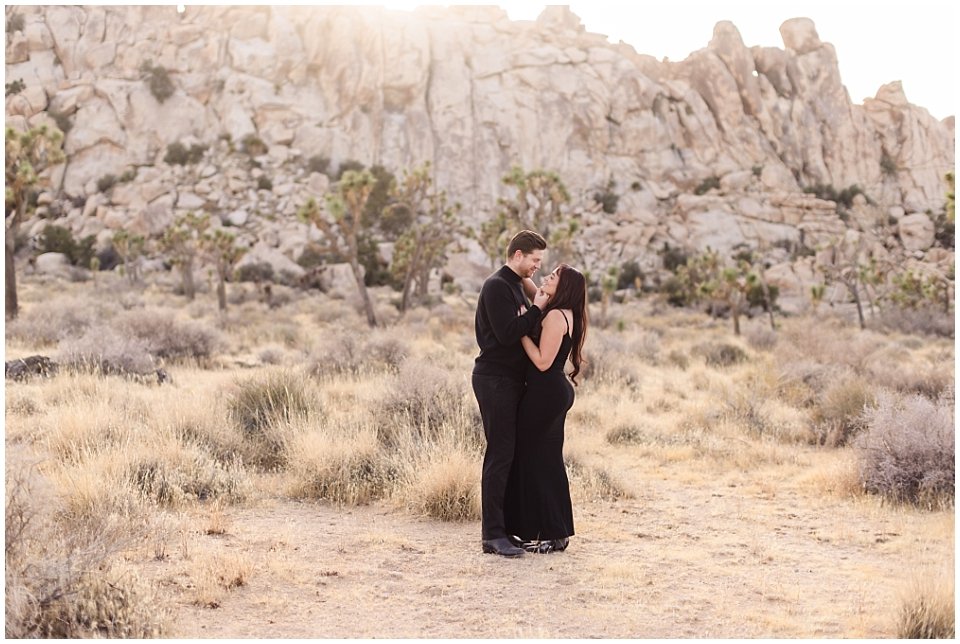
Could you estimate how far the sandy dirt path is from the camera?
4387mm

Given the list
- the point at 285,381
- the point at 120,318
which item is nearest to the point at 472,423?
the point at 285,381

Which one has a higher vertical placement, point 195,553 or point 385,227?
point 385,227

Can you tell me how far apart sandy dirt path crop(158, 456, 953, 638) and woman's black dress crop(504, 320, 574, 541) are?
0.24 meters

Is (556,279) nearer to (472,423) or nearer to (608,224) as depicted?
(472,423)

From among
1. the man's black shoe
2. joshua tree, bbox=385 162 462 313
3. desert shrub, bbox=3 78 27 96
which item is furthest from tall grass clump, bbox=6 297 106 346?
desert shrub, bbox=3 78 27 96

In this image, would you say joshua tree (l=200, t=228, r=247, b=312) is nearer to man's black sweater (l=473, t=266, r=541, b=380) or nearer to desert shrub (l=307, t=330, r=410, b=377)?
desert shrub (l=307, t=330, r=410, b=377)

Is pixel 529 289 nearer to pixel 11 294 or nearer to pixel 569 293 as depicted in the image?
pixel 569 293

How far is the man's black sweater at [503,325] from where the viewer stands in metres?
5.35

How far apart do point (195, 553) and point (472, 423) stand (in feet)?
12.3

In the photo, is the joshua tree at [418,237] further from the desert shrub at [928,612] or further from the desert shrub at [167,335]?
the desert shrub at [928,612]

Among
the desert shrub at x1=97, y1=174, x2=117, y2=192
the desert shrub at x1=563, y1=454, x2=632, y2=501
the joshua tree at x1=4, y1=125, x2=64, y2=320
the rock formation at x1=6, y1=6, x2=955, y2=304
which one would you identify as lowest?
the desert shrub at x1=563, y1=454, x2=632, y2=501

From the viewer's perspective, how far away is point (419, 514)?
6602mm

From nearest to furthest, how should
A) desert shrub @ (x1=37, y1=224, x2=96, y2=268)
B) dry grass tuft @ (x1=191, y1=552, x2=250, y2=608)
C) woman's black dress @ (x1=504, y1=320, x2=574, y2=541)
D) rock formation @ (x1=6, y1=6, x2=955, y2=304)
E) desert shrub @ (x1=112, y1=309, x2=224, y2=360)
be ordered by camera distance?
dry grass tuft @ (x1=191, y1=552, x2=250, y2=608)
woman's black dress @ (x1=504, y1=320, x2=574, y2=541)
desert shrub @ (x1=112, y1=309, x2=224, y2=360)
desert shrub @ (x1=37, y1=224, x2=96, y2=268)
rock formation @ (x1=6, y1=6, x2=955, y2=304)

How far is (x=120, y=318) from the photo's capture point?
16.4m
